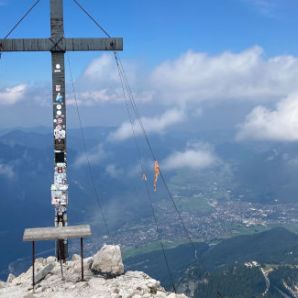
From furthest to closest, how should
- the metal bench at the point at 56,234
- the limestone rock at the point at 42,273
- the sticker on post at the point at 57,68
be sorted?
the sticker on post at the point at 57,68 → the limestone rock at the point at 42,273 → the metal bench at the point at 56,234

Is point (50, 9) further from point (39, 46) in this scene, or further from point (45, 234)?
point (45, 234)

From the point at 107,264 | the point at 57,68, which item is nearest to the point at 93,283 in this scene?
the point at 107,264

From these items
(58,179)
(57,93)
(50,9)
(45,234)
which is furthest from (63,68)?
(45,234)

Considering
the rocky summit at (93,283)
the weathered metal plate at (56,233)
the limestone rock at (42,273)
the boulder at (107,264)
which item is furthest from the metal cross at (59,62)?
the boulder at (107,264)

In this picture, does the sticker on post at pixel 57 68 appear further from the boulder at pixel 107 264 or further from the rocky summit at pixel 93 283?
the boulder at pixel 107 264

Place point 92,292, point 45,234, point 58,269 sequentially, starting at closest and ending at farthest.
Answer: point 92,292 < point 45,234 < point 58,269

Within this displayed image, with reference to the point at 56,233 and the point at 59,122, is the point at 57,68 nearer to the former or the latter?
the point at 59,122
